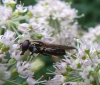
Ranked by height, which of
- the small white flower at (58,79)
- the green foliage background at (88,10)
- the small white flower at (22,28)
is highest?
the green foliage background at (88,10)

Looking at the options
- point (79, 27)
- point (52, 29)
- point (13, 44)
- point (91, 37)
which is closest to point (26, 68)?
point (13, 44)

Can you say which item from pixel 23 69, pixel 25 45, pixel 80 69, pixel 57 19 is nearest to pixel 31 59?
pixel 25 45

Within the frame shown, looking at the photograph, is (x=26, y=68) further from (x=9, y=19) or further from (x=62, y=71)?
(x=9, y=19)

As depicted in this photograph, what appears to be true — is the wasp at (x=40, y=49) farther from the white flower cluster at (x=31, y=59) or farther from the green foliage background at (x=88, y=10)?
the green foliage background at (x=88, y=10)

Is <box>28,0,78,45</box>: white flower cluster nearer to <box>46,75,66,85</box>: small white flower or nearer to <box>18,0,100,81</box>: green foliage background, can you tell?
<box>18,0,100,81</box>: green foliage background

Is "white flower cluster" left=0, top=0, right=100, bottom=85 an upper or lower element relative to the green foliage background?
lower

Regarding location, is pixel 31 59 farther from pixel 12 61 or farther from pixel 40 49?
pixel 12 61

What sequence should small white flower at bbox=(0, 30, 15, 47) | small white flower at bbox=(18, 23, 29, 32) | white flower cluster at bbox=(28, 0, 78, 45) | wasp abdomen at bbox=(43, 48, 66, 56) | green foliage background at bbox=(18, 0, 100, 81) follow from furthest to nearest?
green foliage background at bbox=(18, 0, 100, 81)
white flower cluster at bbox=(28, 0, 78, 45)
small white flower at bbox=(18, 23, 29, 32)
wasp abdomen at bbox=(43, 48, 66, 56)
small white flower at bbox=(0, 30, 15, 47)

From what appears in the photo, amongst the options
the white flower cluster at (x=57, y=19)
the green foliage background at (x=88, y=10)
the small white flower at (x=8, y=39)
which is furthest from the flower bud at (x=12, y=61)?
the green foliage background at (x=88, y=10)

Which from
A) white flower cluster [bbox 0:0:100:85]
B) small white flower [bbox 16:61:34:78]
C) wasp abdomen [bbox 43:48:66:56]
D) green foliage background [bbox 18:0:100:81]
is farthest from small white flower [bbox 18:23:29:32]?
green foliage background [bbox 18:0:100:81]

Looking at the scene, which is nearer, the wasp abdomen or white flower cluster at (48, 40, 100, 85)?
white flower cluster at (48, 40, 100, 85)

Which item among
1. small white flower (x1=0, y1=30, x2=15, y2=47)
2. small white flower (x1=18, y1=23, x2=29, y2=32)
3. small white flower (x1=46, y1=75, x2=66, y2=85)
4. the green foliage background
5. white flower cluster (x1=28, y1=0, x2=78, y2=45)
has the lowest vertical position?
small white flower (x1=46, y1=75, x2=66, y2=85)
